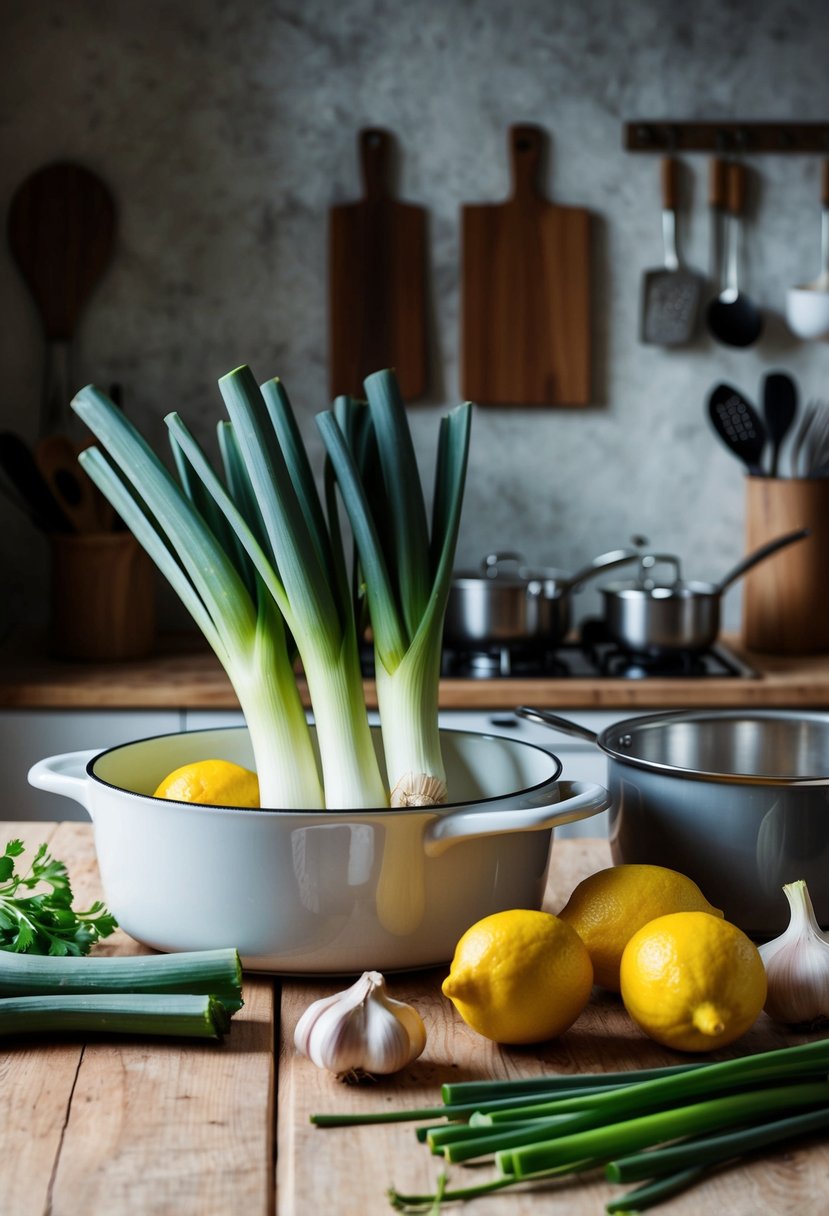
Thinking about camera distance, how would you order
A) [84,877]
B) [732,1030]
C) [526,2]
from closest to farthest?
[732,1030] < [84,877] < [526,2]

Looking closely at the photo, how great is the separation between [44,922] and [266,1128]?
0.25 metres

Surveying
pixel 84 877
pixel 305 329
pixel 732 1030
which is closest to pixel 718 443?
pixel 305 329

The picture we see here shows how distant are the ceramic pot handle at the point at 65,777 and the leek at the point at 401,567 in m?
Answer: 0.22

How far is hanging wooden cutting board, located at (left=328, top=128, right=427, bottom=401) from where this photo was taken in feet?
8.97

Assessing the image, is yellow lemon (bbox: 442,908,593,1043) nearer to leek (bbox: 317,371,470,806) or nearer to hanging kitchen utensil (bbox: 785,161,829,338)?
leek (bbox: 317,371,470,806)

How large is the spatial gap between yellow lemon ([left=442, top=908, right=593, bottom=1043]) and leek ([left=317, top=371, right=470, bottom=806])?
0.17 meters

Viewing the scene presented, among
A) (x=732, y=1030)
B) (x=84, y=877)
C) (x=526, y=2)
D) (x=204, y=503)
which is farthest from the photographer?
(x=526, y=2)

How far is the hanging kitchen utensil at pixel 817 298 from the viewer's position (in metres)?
2.74

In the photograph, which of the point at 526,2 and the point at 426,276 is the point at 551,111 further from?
the point at 426,276

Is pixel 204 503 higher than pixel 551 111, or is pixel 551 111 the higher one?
pixel 551 111

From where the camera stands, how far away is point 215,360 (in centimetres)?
279

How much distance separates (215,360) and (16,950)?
208 centimetres

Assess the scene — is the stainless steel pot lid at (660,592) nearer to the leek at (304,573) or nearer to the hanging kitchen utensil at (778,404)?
the hanging kitchen utensil at (778,404)

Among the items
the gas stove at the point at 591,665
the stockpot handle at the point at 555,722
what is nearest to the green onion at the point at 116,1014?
the stockpot handle at the point at 555,722
